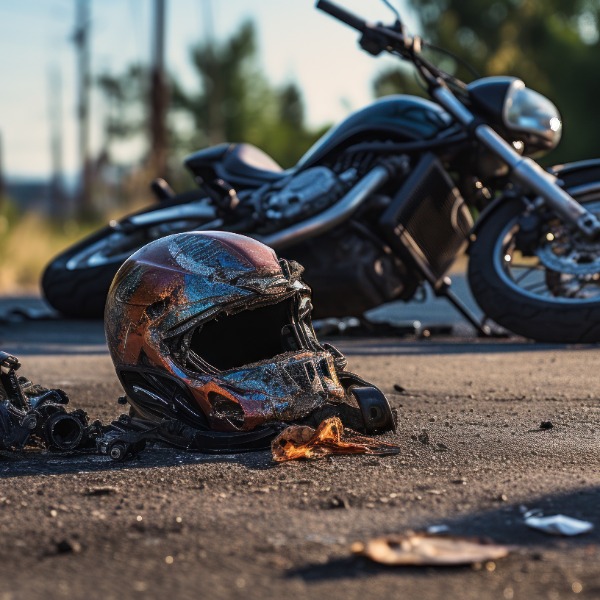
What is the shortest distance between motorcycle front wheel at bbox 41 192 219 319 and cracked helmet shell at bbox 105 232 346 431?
4.47m

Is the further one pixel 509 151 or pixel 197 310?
pixel 509 151

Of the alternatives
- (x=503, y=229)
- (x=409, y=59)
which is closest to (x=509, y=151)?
(x=503, y=229)

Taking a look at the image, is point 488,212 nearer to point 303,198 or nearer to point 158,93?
point 303,198

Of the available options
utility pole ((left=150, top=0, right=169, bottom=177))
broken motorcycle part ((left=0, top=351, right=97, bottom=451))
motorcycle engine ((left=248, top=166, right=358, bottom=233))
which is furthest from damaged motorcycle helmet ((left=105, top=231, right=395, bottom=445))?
utility pole ((left=150, top=0, right=169, bottom=177))

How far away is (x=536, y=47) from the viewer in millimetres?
41562

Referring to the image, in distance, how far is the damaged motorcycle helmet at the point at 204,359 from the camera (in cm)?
443

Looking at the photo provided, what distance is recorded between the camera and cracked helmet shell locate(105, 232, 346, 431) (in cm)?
443

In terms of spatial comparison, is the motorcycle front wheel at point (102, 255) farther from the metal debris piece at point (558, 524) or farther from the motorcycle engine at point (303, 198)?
the metal debris piece at point (558, 524)

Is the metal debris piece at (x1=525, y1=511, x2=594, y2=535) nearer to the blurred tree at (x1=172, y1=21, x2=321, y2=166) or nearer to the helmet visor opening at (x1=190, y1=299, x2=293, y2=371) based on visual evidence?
the helmet visor opening at (x1=190, y1=299, x2=293, y2=371)

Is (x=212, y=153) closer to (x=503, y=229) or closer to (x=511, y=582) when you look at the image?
(x=503, y=229)

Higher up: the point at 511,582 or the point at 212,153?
the point at 212,153

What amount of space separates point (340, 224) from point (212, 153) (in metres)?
1.43

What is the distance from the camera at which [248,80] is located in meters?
67.2

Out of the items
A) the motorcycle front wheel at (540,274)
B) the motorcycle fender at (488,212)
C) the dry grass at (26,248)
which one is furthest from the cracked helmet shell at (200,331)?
the dry grass at (26,248)
